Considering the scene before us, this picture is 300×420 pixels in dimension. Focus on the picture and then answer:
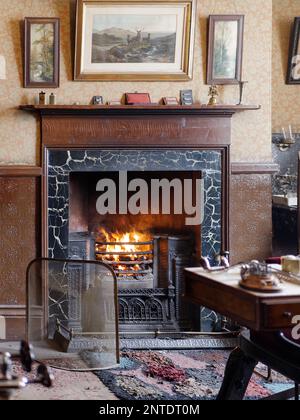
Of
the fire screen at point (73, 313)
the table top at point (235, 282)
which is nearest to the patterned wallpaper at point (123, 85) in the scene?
the fire screen at point (73, 313)

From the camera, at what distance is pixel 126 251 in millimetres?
4453

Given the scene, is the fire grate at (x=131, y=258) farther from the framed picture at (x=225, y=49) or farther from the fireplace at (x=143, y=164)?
the framed picture at (x=225, y=49)

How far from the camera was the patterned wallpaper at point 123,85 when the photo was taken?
4.12 m

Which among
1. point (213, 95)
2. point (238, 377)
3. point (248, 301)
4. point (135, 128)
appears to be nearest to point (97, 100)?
point (135, 128)

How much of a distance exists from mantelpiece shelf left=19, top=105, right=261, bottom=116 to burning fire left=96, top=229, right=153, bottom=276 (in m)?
0.97

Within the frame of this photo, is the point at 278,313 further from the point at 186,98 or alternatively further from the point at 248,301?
the point at 186,98

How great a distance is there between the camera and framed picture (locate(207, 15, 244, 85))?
4172mm

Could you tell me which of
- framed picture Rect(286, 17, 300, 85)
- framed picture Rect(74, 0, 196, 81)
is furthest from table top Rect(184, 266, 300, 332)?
framed picture Rect(286, 17, 300, 85)

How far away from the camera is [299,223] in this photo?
4.08 meters

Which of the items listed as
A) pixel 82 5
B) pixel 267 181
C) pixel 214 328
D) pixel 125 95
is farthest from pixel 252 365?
pixel 82 5

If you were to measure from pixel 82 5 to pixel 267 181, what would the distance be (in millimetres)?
1840

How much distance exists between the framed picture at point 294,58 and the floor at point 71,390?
2.91 metres

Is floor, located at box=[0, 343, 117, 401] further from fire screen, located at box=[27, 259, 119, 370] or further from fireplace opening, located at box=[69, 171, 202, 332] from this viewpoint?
fireplace opening, located at box=[69, 171, 202, 332]
